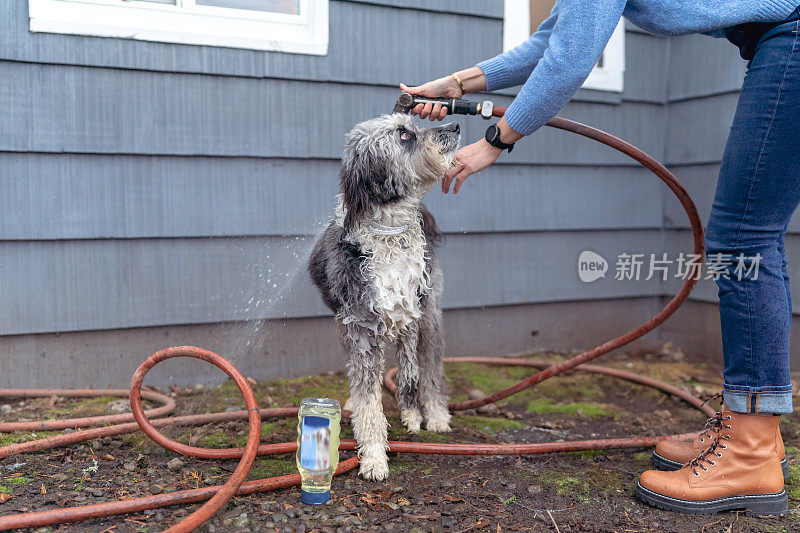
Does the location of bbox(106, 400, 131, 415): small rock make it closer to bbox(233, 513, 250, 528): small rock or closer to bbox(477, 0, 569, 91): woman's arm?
bbox(233, 513, 250, 528): small rock

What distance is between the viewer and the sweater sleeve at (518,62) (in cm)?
278

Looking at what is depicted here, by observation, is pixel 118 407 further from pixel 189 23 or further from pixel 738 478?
pixel 738 478

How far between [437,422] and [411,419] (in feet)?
0.52

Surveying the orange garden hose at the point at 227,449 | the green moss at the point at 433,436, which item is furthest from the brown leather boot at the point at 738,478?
the green moss at the point at 433,436

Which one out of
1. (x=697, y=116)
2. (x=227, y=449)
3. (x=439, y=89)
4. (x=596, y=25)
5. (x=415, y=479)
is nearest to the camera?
(x=596, y=25)

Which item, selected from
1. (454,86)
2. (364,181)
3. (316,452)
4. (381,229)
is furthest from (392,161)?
(316,452)

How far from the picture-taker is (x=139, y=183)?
374 centimetres

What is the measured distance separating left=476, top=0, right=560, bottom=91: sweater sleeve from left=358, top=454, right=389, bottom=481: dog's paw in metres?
1.76

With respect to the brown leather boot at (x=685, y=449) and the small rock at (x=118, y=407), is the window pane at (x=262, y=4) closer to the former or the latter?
the small rock at (x=118, y=407)

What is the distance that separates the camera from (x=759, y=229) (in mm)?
2283

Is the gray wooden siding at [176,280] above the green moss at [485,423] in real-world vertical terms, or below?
above

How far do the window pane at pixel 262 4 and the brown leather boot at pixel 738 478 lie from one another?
132 inches

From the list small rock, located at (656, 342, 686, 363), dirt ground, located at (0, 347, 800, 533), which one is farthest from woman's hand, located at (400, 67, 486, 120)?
small rock, located at (656, 342, 686, 363)

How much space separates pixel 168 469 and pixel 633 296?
153 inches
